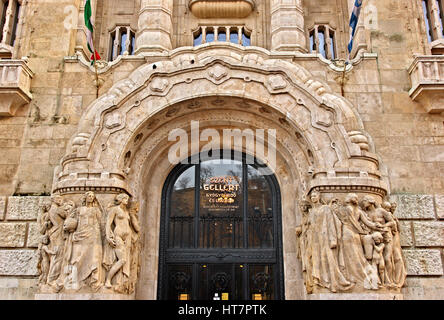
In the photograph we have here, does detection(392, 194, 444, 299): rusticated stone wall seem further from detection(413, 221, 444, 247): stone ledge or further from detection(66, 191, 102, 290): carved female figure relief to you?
detection(66, 191, 102, 290): carved female figure relief

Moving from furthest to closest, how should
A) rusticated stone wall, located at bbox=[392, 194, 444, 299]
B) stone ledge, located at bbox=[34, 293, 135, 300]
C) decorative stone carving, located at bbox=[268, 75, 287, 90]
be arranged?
decorative stone carving, located at bbox=[268, 75, 287, 90] → rusticated stone wall, located at bbox=[392, 194, 444, 299] → stone ledge, located at bbox=[34, 293, 135, 300]

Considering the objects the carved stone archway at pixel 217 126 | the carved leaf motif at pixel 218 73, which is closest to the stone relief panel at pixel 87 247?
the carved stone archway at pixel 217 126

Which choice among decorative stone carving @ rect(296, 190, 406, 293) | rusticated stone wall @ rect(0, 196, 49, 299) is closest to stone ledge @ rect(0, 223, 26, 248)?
rusticated stone wall @ rect(0, 196, 49, 299)

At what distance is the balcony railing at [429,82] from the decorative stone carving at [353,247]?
3167 millimetres

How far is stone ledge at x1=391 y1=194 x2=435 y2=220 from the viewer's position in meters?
11.3

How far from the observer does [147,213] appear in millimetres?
12461

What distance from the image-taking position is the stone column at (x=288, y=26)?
43.5 feet

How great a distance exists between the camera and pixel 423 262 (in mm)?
10836

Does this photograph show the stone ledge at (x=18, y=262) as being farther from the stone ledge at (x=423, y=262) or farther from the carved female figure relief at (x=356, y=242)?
the stone ledge at (x=423, y=262)

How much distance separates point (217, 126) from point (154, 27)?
3.55 metres

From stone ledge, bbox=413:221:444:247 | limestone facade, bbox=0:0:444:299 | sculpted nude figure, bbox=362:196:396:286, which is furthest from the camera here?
limestone facade, bbox=0:0:444:299

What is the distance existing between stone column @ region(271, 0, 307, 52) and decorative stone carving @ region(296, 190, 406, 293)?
479cm
